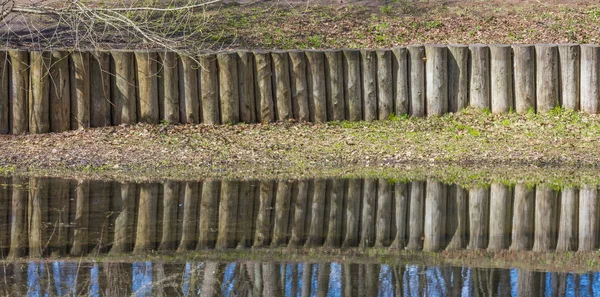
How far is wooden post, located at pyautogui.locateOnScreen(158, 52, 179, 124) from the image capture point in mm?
13812

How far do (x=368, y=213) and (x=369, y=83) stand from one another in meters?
5.17

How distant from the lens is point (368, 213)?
930cm

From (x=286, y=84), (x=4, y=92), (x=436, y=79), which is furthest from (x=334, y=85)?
(x=4, y=92)

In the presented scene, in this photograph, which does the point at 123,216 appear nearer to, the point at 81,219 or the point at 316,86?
the point at 81,219

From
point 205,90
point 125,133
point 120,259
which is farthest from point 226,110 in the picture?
point 120,259

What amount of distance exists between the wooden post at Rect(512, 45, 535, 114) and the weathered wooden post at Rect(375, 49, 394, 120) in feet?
6.02

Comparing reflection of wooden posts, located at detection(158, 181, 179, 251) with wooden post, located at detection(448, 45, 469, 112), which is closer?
reflection of wooden posts, located at detection(158, 181, 179, 251)

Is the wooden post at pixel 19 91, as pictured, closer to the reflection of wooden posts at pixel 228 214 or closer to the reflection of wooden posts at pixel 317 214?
the reflection of wooden posts at pixel 228 214

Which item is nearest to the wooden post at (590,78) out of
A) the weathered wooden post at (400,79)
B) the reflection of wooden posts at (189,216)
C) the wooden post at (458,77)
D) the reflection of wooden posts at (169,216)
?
the wooden post at (458,77)

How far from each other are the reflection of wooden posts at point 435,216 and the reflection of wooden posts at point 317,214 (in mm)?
928

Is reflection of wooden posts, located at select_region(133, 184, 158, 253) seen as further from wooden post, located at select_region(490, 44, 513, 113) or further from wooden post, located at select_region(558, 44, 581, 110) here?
wooden post, located at select_region(558, 44, 581, 110)

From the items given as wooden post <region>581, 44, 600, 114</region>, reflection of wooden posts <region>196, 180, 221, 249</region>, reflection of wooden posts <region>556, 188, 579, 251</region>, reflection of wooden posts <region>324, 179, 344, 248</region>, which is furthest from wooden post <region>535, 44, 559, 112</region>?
reflection of wooden posts <region>196, 180, 221, 249</region>

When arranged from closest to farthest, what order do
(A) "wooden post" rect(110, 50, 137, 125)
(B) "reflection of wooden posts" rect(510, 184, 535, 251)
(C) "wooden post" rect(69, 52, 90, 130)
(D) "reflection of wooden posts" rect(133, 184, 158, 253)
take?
(D) "reflection of wooden posts" rect(133, 184, 158, 253), (B) "reflection of wooden posts" rect(510, 184, 535, 251), (C) "wooden post" rect(69, 52, 90, 130), (A) "wooden post" rect(110, 50, 137, 125)

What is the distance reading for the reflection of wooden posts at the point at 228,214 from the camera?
820cm
